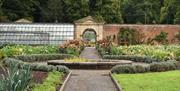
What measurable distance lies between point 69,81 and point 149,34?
4331cm

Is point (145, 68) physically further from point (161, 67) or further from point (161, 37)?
point (161, 37)

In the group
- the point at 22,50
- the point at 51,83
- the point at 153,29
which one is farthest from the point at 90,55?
the point at 153,29

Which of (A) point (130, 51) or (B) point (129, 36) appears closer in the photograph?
(A) point (130, 51)

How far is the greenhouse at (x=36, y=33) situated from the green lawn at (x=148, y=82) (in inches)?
1423

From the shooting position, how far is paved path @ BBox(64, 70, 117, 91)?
1756cm

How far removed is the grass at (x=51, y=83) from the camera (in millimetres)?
16250

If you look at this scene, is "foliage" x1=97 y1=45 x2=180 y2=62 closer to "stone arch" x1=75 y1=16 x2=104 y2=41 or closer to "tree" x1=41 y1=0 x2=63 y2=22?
"stone arch" x1=75 y1=16 x2=104 y2=41

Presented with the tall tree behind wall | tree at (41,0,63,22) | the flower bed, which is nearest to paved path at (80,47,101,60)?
the flower bed

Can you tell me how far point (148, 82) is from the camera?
59.9 ft

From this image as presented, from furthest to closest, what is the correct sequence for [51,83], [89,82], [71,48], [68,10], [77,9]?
1. [68,10]
2. [77,9]
3. [71,48]
4. [89,82]
5. [51,83]

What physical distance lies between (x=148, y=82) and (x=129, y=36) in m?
41.9

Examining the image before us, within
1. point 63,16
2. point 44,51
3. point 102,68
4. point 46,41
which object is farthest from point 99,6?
point 102,68

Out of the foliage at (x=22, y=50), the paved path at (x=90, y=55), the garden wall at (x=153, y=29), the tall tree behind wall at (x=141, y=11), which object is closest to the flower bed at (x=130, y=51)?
the paved path at (x=90, y=55)

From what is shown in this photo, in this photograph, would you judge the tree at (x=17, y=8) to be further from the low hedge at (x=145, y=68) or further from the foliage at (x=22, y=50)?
the low hedge at (x=145, y=68)
